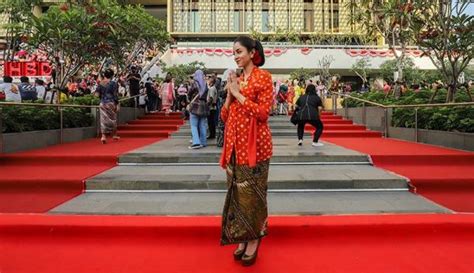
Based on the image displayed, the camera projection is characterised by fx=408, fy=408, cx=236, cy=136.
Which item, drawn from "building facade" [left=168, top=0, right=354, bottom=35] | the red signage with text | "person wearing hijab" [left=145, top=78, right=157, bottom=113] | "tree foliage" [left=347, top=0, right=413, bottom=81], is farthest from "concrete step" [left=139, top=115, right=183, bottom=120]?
"building facade" [left=168, top=0, right=354, bottom=35]

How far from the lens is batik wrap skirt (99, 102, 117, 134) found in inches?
356

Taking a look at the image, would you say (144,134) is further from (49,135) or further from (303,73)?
(303,73)

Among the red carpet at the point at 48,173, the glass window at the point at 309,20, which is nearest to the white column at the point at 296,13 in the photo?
the glass window at the point at 309,20

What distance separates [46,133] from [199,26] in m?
39.4

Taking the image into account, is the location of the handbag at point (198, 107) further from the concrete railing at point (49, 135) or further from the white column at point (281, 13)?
the white column at point (281, 13)

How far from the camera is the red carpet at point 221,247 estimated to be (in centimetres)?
334

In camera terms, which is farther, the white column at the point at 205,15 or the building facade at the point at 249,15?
the white column at the point at 205,15

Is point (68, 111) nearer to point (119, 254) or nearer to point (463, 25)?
point (119, 254)

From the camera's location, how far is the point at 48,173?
6.07m

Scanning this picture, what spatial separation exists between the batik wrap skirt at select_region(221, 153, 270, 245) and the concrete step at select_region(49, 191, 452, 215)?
122 cm

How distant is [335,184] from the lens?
5.40m

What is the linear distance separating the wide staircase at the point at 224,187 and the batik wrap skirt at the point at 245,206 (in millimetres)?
1228

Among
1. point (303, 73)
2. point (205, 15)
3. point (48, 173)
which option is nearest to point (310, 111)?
point (48, 173)

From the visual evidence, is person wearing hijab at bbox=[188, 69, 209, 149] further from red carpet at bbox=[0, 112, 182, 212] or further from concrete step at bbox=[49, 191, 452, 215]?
concrete step at bbox=[49, 191, 452, 215]
